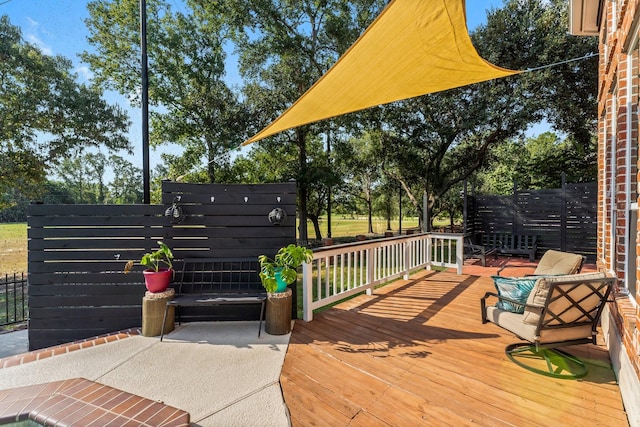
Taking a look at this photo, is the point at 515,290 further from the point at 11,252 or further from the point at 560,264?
the point at 11,252

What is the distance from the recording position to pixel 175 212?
364 cm

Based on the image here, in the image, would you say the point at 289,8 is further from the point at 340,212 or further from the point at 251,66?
the point at 340,212

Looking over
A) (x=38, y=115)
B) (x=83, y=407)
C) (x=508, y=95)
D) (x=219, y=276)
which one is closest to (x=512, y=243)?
(x=508, y=95)

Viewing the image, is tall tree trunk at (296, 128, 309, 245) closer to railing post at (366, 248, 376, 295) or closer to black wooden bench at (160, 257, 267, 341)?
railing post at (366, 248, 376, 295)

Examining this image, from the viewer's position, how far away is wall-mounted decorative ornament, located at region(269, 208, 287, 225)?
3.76m

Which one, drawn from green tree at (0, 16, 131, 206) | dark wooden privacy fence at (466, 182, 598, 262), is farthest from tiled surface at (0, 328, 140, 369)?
dark wooden privacy fence at (466, 182, 598, 262)

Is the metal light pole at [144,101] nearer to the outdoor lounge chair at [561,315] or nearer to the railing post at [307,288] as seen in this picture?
the railing post at [307,288]

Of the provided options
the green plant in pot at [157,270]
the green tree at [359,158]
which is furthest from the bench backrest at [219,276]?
the green tree at [359,158]

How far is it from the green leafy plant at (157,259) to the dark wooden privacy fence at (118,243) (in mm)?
136

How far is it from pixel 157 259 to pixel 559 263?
15.6 feet

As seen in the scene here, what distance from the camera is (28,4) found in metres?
7.61

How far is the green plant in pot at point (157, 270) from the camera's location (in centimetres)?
336

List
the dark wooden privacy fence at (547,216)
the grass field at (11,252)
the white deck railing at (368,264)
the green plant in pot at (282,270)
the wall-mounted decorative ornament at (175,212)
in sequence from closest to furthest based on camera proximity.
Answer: the green plant in pot at (282,270) → the wall-mounted decorative ornament at (175,212) → the white deck railing at (368,264) → the dark wooden privacy fence at (547,216) → the grass field at (11,252)

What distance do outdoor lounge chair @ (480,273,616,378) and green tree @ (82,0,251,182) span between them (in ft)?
30.8
